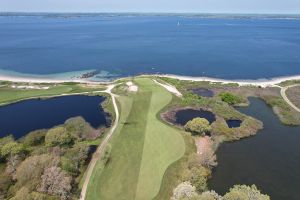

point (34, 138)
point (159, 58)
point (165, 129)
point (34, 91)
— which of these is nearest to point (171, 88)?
point (165, 129)

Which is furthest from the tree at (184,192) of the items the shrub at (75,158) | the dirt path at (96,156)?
the shrub at (75,158)

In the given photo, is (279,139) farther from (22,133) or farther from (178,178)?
(22,133)

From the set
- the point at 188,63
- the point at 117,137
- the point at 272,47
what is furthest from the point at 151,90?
the point at 272,47

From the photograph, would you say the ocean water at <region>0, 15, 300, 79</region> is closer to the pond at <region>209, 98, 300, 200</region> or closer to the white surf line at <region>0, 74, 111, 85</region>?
the white surf line at <region>0, 74, 111, 85</region>

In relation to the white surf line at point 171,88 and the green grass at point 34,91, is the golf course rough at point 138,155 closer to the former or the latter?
the white surf line at point 171,88

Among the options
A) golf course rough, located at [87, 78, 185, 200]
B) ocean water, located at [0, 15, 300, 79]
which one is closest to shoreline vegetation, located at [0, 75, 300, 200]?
golf course rough, located at [87, 78, 185, 200]

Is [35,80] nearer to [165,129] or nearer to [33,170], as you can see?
[165,129]

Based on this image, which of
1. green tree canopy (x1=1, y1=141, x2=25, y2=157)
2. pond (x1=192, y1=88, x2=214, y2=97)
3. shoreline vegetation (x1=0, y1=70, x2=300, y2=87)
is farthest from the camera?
shoreline vegetation (x1=0, y1=70, x2=300, y2=87)
